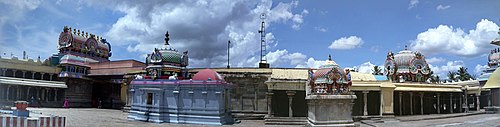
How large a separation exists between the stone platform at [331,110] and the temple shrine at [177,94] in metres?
9.87

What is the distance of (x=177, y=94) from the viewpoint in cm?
2734

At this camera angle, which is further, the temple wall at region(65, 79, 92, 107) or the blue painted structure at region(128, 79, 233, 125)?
the temple wall at region(65, 79, 92, 107)

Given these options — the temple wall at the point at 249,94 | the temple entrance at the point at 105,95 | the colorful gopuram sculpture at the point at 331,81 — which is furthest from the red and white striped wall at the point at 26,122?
the temple entrance at the point at 105,95

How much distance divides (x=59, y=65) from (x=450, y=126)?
4307 centimetres

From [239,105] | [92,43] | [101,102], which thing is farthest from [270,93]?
[92,43]

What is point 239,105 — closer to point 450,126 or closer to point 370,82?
point 370,82

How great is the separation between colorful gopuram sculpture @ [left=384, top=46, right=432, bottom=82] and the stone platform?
19.4 meters

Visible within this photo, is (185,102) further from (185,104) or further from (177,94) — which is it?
(177,94)

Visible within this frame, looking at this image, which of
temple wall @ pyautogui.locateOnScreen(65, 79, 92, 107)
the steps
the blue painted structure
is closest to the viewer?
the blue painted structure

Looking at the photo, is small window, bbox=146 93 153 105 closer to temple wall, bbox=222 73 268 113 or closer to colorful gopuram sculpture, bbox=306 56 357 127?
temple wall, bbox=222 73 268 113

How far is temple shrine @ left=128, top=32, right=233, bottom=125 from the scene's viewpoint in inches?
1034

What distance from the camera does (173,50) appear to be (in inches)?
1206

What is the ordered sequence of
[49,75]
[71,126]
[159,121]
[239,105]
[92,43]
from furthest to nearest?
[92,43]
[49,75]
[239,105]
[159,121]
[71,126]

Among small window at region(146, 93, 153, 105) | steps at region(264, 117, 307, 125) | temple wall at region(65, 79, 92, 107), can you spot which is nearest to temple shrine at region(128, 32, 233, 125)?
small window at region(146, 93, 153, 105)
